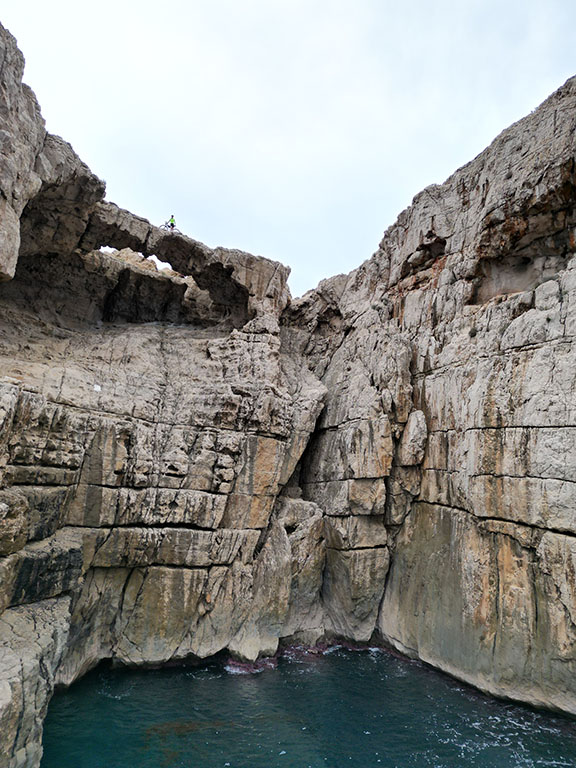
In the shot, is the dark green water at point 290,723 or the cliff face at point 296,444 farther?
the cliff face at point 296,444

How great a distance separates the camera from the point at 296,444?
17.5 metres

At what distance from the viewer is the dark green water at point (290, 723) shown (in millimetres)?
10227

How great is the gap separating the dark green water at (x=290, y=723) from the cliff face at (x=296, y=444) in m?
0.75

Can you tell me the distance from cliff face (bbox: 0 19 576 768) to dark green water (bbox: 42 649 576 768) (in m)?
0.75

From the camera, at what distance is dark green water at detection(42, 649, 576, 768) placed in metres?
10.2

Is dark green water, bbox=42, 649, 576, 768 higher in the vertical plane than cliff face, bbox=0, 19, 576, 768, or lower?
lower

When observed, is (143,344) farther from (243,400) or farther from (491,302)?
(491,302)

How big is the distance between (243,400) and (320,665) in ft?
31.2

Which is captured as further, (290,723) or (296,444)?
(296,444)

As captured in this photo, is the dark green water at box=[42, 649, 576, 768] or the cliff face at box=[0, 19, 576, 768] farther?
the cliff face at box=[0, 19, 576, 768]

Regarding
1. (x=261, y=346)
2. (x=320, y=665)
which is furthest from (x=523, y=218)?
(x=320, y=665)

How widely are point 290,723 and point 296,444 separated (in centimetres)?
879

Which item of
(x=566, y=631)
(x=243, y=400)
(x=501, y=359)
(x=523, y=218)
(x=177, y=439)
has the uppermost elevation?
(x=523, y=218)

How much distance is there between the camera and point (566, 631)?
11406 millimetres
